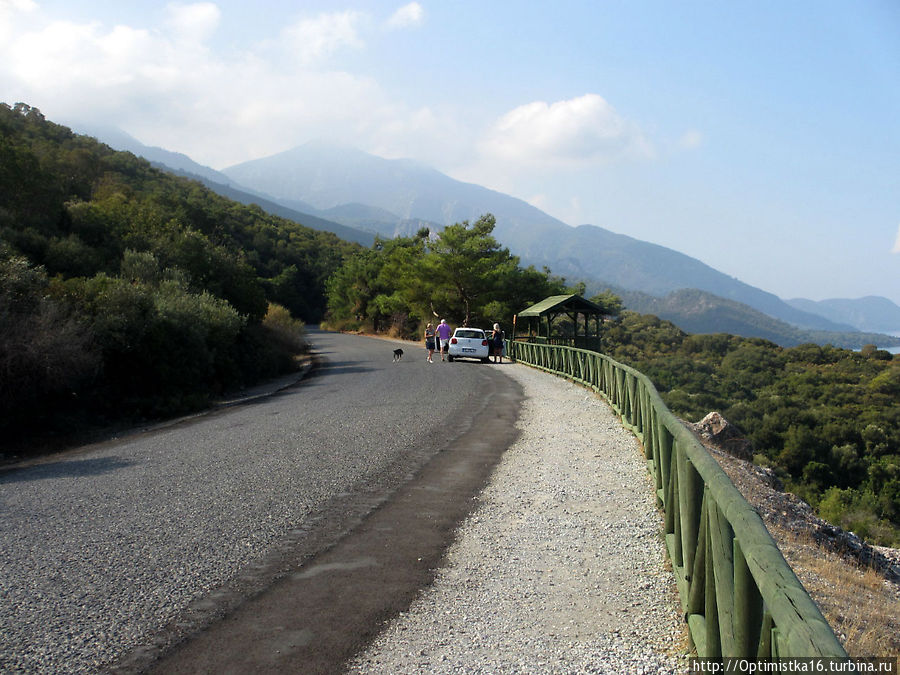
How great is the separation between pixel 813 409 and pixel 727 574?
151 ft

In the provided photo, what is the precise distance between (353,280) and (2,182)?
46.7 meters

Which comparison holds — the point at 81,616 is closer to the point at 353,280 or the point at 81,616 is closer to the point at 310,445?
the point at 310,445

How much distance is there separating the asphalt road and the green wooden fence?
2.06 metres

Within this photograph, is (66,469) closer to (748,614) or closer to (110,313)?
(110,313)

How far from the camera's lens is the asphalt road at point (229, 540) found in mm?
4203

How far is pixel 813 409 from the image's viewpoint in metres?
43.2

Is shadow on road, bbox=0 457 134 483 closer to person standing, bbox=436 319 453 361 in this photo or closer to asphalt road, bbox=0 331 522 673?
asphalt road, bbox=0 331 522 673

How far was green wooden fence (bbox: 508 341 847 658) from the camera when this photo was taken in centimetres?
208

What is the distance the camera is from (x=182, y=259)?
3094 cm

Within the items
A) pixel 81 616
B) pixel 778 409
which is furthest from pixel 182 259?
pixel 778 409

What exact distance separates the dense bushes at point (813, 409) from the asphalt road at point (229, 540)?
1689 cm


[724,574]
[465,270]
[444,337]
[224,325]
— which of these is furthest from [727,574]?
[465,270]

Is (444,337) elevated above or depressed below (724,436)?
above

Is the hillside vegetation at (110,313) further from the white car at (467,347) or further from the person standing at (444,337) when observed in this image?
the white car at (467,347)
